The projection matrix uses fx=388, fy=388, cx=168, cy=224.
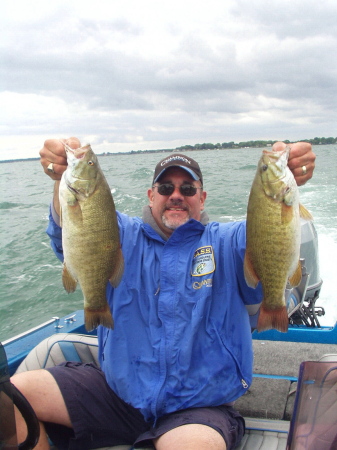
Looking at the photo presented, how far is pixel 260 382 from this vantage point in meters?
3.48

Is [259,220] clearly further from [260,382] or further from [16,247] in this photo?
[16,247]

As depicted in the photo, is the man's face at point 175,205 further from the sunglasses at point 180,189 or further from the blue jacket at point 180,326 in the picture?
the blue jacket at point 180,326

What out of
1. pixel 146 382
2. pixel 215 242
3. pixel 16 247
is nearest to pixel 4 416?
pixel 146 382

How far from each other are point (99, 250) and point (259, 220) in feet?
3.31

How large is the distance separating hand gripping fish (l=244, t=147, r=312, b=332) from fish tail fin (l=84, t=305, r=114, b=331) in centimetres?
92

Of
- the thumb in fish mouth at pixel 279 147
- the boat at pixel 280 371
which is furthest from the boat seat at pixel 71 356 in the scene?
the thumb in fish mouth at pixel 279 147

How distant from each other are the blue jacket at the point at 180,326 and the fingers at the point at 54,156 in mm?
379

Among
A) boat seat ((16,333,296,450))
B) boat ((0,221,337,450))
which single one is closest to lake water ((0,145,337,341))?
boat ((0,221,337,450))

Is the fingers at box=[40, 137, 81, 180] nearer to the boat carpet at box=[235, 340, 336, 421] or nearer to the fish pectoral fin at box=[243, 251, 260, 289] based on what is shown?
the fish pectoral fin at box=[243, 251, 260, 289]

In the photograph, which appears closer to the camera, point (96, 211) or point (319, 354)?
point (96, 211)

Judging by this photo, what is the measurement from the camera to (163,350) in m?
2.57

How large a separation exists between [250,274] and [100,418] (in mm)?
1444

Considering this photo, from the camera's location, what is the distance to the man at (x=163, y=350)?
254cm

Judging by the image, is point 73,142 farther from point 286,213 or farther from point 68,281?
point 286,213
